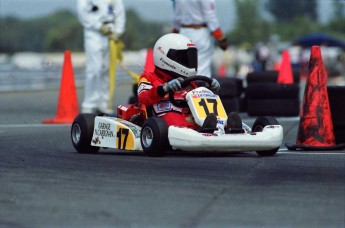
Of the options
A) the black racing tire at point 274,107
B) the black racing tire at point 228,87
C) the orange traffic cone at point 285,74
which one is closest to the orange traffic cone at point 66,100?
the black racing tire at point 228,87

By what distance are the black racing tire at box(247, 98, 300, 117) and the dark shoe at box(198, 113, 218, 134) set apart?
6.78 m

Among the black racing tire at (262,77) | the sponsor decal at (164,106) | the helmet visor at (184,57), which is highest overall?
the helmet visor at (184,57)

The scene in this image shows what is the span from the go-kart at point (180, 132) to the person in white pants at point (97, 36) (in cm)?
633

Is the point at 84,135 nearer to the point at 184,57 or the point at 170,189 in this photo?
the point at 184,57

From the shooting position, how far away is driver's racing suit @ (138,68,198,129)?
33.4 ft

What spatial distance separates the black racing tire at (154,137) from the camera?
973cm

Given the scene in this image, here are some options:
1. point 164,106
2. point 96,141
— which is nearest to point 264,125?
point 164,106

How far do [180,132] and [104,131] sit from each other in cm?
120

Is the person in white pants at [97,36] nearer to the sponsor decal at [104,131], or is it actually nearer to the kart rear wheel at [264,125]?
the sponsor decal at [104,131]

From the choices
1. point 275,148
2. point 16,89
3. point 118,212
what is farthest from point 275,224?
point 16,89

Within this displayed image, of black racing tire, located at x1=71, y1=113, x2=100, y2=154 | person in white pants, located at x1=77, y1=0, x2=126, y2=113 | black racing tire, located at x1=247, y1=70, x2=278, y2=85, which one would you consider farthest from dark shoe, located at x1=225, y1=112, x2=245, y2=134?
black racing tire, located at x1=247, y1=70, x2=278, y2=85

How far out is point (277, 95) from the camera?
16.5 metres

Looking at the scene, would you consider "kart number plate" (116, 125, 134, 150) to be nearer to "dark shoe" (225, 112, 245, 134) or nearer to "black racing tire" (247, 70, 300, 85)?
"dark shoe" (225, 112, 245, 134)

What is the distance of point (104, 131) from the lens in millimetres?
10648
